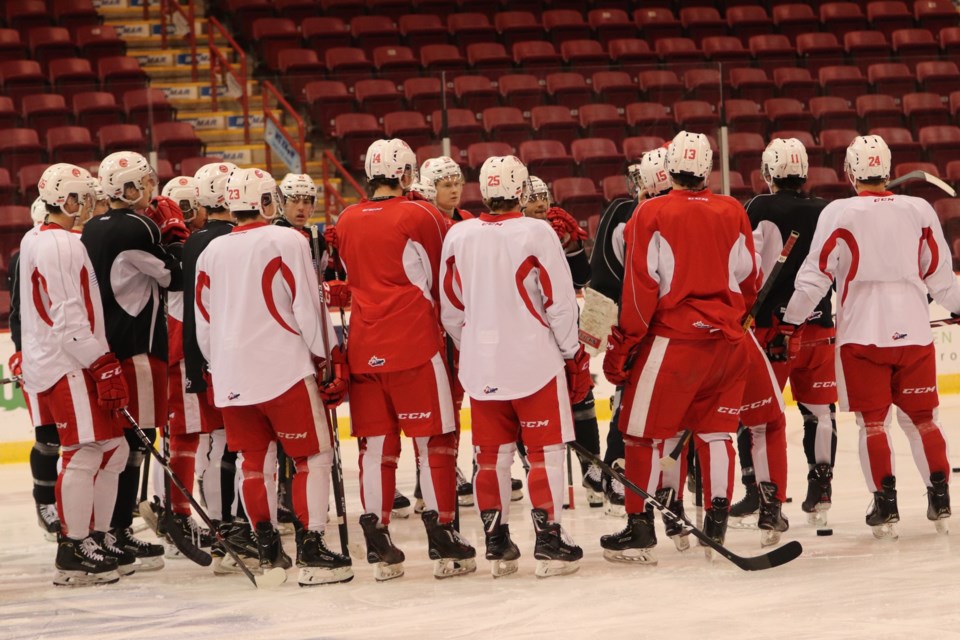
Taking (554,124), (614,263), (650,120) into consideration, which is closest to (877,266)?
(614,263)

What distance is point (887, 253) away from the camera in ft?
16.5

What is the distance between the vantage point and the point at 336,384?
15.3 ft

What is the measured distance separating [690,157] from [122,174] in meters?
2.18

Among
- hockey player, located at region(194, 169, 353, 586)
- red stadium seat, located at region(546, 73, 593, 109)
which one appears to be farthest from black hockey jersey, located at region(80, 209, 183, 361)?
red stadium seat, located at region(546, 73, 593, 109)

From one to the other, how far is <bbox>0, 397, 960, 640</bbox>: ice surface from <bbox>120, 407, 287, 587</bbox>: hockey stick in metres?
0.05

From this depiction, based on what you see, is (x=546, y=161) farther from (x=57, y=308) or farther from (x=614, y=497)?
(x=57, y=308)

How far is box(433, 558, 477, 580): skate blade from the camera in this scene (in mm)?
4754

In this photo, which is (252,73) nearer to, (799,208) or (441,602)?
(799,208)

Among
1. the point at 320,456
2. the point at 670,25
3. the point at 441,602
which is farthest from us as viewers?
the point at 670,25

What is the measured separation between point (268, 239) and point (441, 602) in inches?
55.9

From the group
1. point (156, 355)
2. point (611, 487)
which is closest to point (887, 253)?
point (611, 487)

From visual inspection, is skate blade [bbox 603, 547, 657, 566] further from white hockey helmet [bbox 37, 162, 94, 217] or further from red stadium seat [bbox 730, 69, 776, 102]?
red stadium seat [bbox 730, 69, 776, 102]

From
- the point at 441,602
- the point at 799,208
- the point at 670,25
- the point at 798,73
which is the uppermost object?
the point at 670,25

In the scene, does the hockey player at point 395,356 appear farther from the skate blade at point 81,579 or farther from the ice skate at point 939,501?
the ice skate at point 939,501
